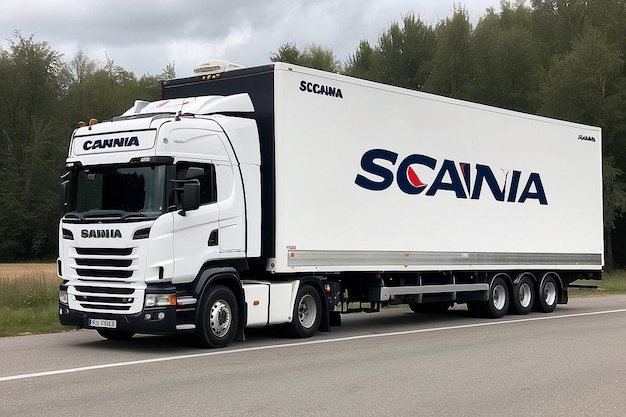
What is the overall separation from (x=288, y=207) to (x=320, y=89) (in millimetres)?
2123

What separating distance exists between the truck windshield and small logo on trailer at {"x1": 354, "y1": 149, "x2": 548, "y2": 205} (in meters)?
4.04

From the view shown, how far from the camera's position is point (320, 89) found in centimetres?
1333

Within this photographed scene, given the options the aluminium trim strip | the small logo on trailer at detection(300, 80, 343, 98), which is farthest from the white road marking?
the small logo on trailer at detection(300, 80, 343, 98)

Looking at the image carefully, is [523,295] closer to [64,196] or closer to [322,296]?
[322,296]

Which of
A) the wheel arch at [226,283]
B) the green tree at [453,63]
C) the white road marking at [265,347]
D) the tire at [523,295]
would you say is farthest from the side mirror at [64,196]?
the green tree at [453,63]

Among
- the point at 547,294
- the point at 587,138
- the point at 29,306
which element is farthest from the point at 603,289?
the point at 29,306

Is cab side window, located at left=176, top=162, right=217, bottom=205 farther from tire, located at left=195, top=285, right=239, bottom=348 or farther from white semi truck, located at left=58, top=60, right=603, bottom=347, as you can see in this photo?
tire, located at left=195, top=285, right=239, bottom=348

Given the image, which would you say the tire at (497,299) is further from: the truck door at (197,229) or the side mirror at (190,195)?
the side mirror at (190,195)

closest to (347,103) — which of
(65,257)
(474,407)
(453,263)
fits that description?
(453,263)

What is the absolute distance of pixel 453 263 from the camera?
52.5 ft

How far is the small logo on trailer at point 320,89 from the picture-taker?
13.0m

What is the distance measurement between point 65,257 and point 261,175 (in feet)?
10.4

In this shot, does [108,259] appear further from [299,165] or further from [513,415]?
[513,415]

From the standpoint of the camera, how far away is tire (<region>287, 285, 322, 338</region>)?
12961 mm
